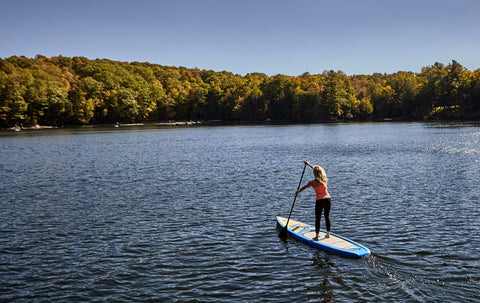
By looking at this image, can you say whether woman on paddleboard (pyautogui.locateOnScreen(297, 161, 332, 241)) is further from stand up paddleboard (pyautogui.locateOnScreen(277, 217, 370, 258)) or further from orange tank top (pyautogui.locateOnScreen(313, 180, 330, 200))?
stand up paddleboard (pyautogui.locateOnScreen(277, 217, 370, 258))

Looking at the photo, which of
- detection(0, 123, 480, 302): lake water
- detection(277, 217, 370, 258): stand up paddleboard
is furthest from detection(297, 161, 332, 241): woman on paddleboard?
detection(0, 123, 480, 302): lake water

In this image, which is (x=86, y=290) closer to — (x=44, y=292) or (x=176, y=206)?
(x=44, y=292)

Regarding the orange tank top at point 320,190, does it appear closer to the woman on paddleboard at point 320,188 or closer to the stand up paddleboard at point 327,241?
the woman on paddleboard at point 320,188

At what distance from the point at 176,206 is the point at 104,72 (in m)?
165

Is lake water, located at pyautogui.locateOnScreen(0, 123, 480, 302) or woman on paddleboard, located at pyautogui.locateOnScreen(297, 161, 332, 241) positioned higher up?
woman on paddleboard, located at pyautogui.locateOnScreen(297, 161, 332, 241)

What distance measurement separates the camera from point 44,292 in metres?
11.6

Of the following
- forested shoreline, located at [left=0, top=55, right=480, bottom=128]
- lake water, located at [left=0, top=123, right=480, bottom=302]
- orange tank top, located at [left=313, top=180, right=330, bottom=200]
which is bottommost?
lake water, located at [left=0, top=123, right=480, bottom=302]

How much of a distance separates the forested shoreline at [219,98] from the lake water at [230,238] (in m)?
118

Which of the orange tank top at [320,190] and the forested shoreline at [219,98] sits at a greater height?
the forested shoreline at [219,98]

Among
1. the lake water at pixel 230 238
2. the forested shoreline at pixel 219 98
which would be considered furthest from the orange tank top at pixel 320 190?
the forested shoreline at pixel 219 98

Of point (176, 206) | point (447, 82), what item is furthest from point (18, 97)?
point (447, 82)

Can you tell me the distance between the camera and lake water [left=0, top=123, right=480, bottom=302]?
11516 mm

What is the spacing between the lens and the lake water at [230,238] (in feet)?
37.8

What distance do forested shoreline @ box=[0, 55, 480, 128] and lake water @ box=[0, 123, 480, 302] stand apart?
11828 cm
